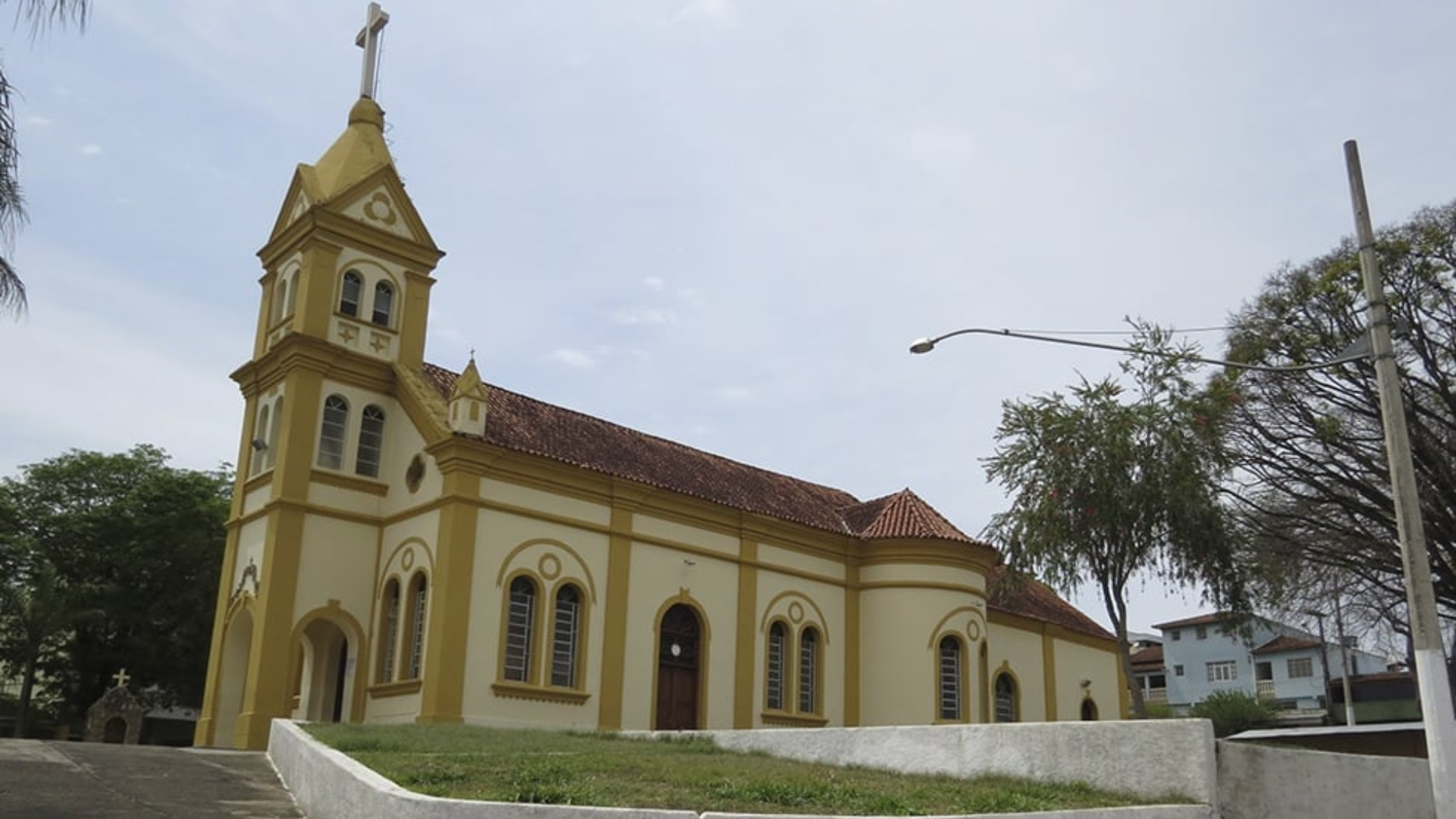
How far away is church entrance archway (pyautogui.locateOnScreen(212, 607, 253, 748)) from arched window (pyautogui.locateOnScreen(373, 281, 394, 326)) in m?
7.16

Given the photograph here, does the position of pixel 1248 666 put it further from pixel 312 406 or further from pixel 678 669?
pixel 312 406

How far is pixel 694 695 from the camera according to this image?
2906 cm

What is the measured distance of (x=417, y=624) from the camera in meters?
25.5

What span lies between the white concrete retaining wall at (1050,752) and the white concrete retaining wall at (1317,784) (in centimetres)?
30

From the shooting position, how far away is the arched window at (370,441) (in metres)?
27.7

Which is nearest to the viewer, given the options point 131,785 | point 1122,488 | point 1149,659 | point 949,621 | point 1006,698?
point 131,785

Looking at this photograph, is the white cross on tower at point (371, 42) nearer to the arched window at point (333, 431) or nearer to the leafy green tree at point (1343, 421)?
the arched window at point (333, 431)

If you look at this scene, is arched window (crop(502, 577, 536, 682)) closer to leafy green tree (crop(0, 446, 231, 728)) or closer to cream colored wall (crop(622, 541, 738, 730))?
cream colored wall (crop(622, 541, 738, 730))

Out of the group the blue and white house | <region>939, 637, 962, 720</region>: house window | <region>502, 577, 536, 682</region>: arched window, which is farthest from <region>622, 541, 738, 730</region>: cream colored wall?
the blue and white house

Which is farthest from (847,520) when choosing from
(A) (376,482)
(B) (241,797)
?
(B) (241,797)

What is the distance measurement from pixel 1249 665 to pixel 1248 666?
0.28 feet

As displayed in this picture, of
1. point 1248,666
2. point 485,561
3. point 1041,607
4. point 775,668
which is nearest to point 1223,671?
point 1248,666

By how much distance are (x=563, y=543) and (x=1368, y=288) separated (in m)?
17.8

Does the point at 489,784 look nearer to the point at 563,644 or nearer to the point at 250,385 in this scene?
the point at 563,644
